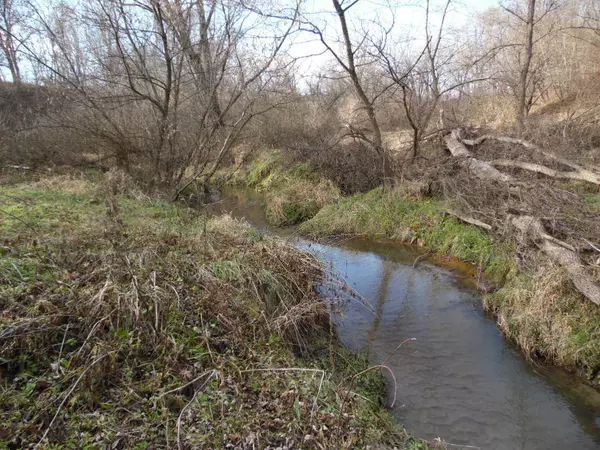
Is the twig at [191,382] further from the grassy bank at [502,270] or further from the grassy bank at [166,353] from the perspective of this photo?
the grassy bank at [502,270]

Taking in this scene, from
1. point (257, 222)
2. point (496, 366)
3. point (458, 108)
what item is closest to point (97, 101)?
point (257, 222)

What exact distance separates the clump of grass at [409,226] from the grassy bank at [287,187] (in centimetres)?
84

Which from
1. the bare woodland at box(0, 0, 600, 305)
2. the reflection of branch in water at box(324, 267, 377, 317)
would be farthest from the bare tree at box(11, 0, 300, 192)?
the reflection of branch in water at box(324, 267, 377, 317)

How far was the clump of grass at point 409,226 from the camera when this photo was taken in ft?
23.6

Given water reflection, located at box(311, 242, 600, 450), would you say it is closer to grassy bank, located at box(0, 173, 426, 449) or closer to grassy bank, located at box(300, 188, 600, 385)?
grassy bank, located at box(300, 188, 600, 385)

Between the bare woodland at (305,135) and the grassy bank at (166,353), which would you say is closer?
the grassy bank at (166,353)

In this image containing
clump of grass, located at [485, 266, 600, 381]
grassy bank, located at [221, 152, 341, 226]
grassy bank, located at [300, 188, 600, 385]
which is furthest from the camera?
grassy bank, located at [221, 152, 341, 226]

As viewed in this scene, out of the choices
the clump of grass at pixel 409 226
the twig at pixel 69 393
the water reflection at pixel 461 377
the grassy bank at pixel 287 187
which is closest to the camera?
the twig at pixel 69 393

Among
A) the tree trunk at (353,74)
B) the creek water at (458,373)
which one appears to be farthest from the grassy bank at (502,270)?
the tree trunk at (353,74)

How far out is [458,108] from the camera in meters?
15.5

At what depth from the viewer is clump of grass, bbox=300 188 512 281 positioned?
7208 mm

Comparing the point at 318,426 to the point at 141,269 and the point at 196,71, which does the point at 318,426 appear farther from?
the point at 196,71

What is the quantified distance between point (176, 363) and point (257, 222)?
7911 millimetres

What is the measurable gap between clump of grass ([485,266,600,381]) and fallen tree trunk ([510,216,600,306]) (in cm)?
14
